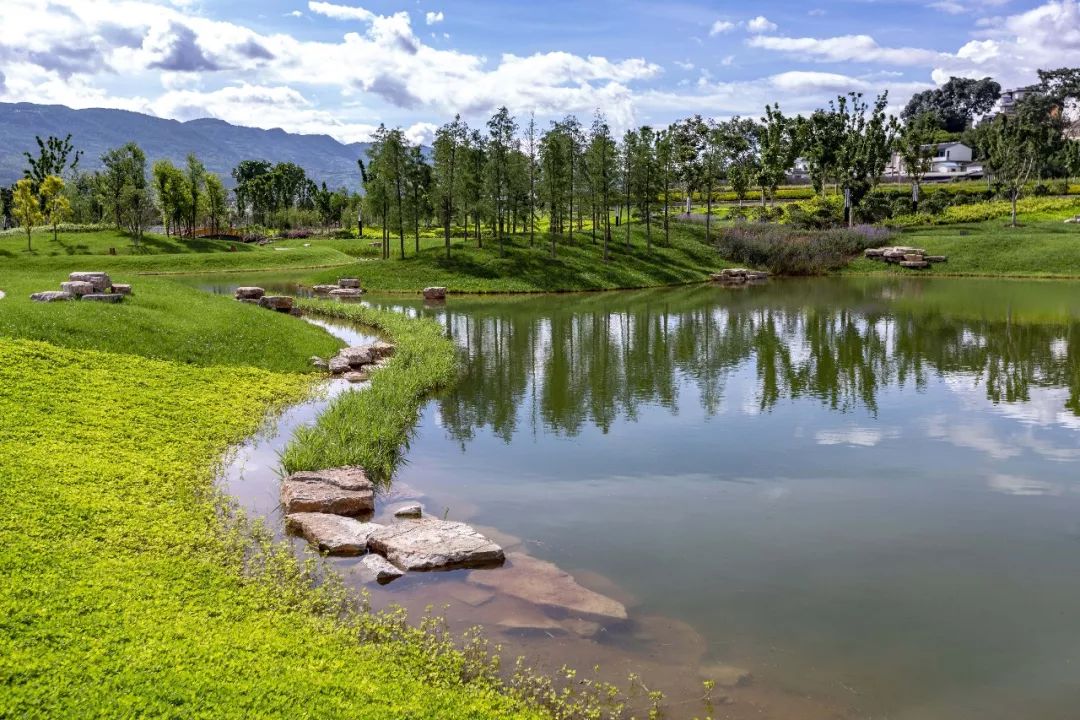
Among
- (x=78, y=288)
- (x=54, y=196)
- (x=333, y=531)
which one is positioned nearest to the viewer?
(x=333, y=531)

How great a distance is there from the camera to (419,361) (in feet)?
112

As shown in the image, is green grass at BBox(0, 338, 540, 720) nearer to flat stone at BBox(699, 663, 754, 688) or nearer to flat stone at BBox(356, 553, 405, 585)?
flat stone at BBox(356, 553, 405, 585)

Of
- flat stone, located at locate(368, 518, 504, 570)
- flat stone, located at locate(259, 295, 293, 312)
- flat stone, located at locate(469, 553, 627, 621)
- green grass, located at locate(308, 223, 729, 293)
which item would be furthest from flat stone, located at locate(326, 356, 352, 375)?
green grass, located at locate(308, 223, 729, 293)

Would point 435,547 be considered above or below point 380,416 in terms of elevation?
below

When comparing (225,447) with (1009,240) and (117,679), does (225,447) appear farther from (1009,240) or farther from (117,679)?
(1009,240)

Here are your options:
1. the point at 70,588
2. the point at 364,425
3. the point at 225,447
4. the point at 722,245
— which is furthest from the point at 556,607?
the point at 722,245

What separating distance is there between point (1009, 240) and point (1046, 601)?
77253mm

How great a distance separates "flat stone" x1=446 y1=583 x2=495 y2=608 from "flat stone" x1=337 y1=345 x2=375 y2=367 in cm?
2160

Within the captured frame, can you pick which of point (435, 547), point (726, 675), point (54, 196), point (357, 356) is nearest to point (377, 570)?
point (435, 547)

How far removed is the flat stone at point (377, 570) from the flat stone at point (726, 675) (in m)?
6.00

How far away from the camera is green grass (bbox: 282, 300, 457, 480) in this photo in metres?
20.7

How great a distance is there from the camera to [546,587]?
46.9ft

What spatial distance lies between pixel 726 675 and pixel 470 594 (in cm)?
477

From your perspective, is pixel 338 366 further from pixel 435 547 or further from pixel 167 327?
pixel 435 547
